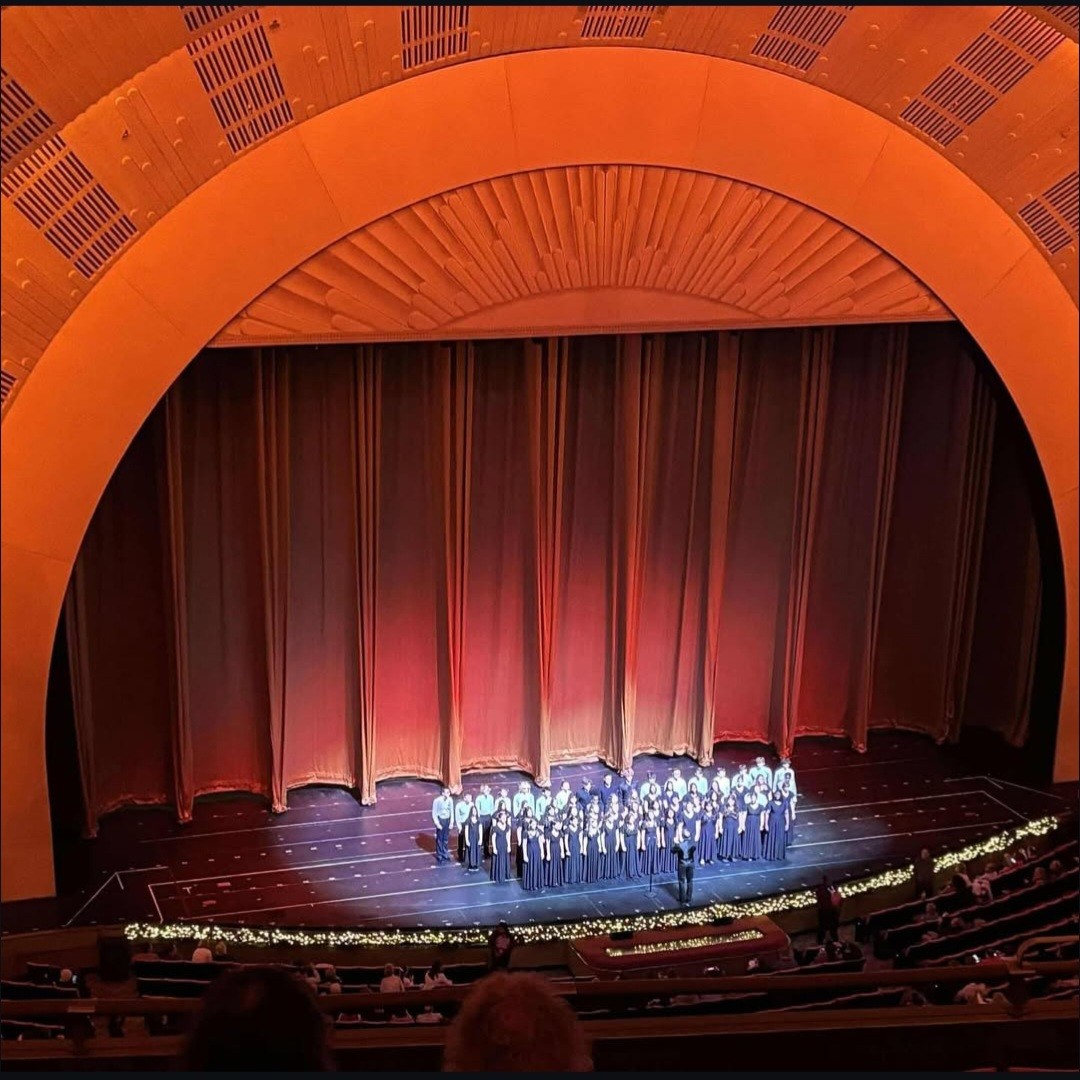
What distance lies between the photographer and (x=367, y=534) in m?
12.2

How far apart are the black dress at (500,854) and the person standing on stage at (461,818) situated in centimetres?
26

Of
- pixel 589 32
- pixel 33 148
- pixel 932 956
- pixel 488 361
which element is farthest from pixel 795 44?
pixel 932 956

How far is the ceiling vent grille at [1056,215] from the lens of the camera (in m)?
10.7

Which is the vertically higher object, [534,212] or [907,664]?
[534,212]

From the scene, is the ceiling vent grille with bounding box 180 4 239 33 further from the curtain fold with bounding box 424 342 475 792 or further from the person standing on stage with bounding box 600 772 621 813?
the person standing on stage with bounding box 600 772 621 813

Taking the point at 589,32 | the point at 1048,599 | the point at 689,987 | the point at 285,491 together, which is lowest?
the point at 689,987

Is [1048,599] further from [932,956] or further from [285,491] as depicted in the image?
[285,491]

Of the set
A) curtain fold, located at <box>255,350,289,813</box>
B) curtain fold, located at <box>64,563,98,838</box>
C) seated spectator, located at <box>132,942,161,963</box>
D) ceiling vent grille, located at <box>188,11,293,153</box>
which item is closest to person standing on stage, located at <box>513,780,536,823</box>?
curtain fold, located at <box>255,350,289,813</box>

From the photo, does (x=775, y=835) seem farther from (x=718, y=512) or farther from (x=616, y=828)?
(x=718, y=512)

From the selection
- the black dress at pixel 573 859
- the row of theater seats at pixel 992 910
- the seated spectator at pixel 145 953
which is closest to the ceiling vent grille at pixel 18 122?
the seated spectator at pixel 145 953

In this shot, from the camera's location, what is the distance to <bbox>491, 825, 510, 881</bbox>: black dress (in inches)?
449

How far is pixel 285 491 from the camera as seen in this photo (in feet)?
39.3

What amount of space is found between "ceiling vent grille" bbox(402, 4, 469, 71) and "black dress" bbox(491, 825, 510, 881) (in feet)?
19.1

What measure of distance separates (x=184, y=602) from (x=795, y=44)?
21.0ft
